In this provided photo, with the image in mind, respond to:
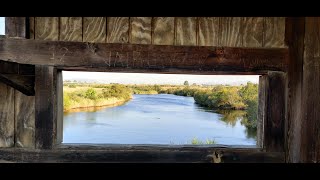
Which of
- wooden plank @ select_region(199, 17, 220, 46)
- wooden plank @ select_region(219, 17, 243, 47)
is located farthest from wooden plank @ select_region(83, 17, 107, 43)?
wooden plank @ select_region(219, 17, 243, 47)

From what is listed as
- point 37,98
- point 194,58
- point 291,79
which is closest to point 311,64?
point 291,79

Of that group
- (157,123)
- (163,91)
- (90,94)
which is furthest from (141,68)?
(163,91)

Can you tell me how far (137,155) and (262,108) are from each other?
3.08 feet

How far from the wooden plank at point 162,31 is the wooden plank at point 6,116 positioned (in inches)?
40.6

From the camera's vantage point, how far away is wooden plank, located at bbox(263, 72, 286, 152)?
7.60 ft

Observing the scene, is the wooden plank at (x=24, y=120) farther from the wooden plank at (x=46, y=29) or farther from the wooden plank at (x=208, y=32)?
the wooden plank at (x=208, y=32)

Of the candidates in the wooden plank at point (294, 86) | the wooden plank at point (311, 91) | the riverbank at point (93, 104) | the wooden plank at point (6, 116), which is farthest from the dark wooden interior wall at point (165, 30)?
the riverbank at point (93, 104)

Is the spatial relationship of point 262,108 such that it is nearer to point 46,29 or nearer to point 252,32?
point 252,32

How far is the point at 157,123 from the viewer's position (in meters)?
16.6

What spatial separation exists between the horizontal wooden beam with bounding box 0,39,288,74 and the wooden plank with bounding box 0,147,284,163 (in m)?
0.55
